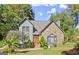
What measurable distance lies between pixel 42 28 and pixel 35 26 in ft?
0.21

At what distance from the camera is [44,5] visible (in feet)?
7.31

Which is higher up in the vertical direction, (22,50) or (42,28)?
(42,28)

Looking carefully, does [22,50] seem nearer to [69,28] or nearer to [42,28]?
[42,28]

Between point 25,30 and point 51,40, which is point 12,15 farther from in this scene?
point 51,40

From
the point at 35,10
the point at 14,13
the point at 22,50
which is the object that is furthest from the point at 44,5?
the point at 22,50

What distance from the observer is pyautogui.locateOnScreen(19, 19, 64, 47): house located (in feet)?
7.34

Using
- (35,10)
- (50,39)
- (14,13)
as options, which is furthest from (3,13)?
(50,39)

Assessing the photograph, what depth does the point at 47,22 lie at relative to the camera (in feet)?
7.36

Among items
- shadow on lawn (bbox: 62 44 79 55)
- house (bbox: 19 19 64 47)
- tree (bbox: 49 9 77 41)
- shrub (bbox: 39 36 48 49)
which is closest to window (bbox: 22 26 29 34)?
house (bbox: 19 19 64 47)

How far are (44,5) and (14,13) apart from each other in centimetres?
28

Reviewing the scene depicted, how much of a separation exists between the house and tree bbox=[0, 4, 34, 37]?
0.05m

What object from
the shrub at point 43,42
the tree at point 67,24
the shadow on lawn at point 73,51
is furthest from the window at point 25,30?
the shadow on lawn at point 73,51

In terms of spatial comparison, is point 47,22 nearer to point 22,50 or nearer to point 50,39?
point 50,39
